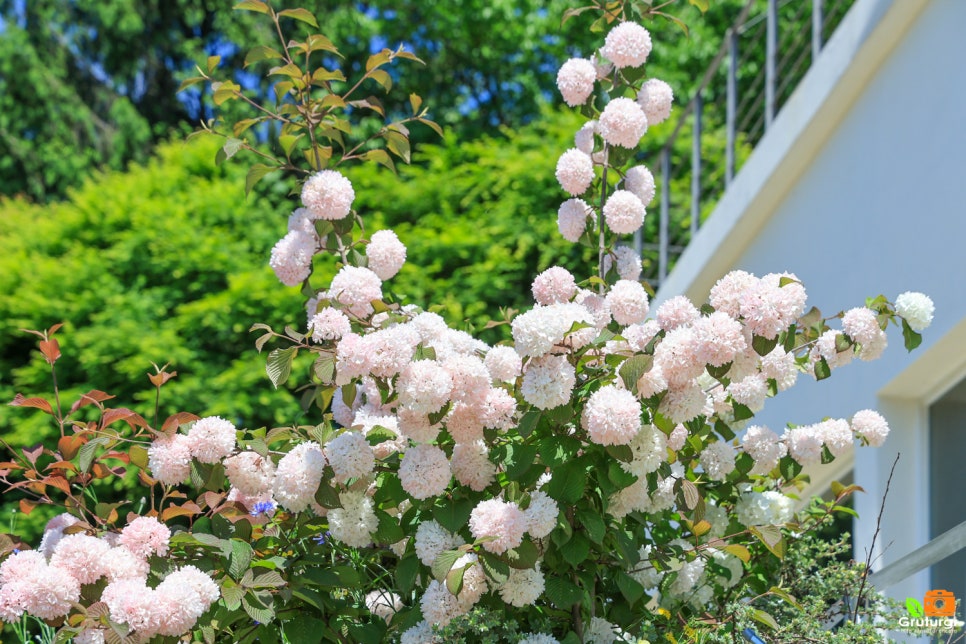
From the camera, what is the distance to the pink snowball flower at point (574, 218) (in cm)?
298

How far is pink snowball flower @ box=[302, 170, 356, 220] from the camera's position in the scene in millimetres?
2807

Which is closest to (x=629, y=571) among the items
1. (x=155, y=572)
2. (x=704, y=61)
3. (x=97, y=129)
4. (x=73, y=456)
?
(x=155, y=572)

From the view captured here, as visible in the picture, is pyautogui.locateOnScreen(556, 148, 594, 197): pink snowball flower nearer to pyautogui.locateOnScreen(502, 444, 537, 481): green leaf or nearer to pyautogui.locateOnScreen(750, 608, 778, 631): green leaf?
pyautogui.locateOnScreen(502, 444, 537, 481): green leaf

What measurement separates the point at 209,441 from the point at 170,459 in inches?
3.5

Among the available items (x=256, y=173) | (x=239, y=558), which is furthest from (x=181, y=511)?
(x=256, y=173)

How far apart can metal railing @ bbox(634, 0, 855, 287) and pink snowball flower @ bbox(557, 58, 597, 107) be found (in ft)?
7.43

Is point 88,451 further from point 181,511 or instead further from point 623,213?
point 623,213

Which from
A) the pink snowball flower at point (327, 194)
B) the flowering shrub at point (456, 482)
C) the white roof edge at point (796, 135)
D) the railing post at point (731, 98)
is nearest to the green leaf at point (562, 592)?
the flowering shrub at point (456, 482)

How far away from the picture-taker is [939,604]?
323 centimetres

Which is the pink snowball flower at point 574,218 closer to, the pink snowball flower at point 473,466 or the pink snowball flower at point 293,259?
the pink snowball flower at point 293,259

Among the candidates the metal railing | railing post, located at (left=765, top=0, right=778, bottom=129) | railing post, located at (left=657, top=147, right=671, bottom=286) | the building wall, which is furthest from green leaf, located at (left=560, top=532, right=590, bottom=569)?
railing post, located at (left=657, top=147, right=671, bottom=286)

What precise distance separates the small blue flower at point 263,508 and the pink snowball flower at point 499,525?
2.05 feet

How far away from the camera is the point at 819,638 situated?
2316mm

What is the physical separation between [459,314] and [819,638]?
21.2ft
